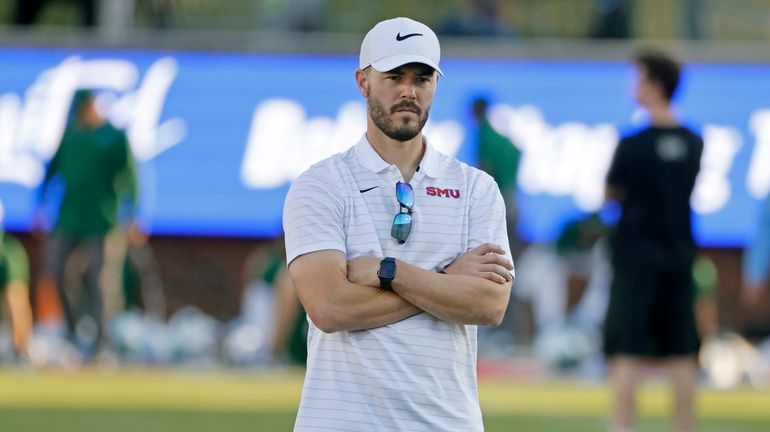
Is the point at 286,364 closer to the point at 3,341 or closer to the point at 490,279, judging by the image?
the point at 3,341

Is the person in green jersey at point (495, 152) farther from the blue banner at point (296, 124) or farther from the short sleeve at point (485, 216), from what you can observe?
the short sleeve at point (485, 216)

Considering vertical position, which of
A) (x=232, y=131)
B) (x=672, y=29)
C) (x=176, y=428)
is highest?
(x=672, y=29)

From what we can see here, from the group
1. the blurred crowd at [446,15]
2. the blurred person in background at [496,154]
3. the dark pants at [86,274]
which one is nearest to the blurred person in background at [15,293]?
the dark pants at [86,274]

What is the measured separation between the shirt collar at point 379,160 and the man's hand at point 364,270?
0.82 ft

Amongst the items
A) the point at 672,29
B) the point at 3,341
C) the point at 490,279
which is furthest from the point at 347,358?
the point at 672,29

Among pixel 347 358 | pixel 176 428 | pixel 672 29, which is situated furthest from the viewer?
pixel 672 29

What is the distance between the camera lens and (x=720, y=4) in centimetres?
2006

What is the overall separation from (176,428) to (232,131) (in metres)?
7.76

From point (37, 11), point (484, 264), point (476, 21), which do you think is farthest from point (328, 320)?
point (37, 11)

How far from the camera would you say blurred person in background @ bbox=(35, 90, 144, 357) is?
52.7ft

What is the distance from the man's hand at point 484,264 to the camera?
474 centimetres

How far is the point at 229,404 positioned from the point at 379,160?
8215 mm

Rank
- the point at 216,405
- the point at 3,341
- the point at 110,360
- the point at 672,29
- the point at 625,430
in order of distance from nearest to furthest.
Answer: the point at 625,430 < the point at 216,405 < the point at 110,360 < the point at 3,341 < the point at 672,29

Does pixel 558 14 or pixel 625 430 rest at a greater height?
pixel 558 14
